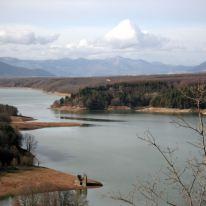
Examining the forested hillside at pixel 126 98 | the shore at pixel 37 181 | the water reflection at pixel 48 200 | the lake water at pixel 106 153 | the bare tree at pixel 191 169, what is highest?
the bare tree at pixel 191 169

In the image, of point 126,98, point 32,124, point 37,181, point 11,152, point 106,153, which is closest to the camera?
point 37,181

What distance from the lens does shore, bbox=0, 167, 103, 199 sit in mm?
17811

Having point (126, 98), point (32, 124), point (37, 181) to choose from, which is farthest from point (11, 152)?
point (126, 98)

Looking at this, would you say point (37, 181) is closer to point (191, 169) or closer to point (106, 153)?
point (106, 153)

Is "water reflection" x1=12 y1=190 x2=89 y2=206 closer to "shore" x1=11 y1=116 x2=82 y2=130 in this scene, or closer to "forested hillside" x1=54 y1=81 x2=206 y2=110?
"shore" x1=11 y1=116 x2=82 y2=130

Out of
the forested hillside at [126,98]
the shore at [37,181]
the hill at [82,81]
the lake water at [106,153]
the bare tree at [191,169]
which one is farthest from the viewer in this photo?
the hill at [82,81]

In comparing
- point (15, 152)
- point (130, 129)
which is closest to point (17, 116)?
point (130, 129)

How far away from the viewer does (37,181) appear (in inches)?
769

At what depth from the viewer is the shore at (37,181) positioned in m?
17.8

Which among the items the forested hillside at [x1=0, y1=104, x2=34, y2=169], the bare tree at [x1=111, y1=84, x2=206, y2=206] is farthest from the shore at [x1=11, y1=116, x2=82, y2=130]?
the bare tree at [x1=111, y1=84, x2=206, y2=206]

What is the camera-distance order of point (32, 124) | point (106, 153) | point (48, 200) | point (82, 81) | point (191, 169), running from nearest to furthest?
point (191, 169), point (48, 200), point (106, 153), point (32, 124), point (82, 81)

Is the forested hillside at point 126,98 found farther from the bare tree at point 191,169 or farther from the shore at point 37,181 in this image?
the bare tree at point 191,169

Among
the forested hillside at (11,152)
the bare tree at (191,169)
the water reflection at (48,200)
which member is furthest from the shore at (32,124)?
the bare tree at (191,169)

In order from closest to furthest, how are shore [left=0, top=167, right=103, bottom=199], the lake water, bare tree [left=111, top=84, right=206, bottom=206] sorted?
bare tree [left=111, top=84, right=206, bottom=206] → shore [left=0, top=167, right=103, bottom=199] → the lake water
